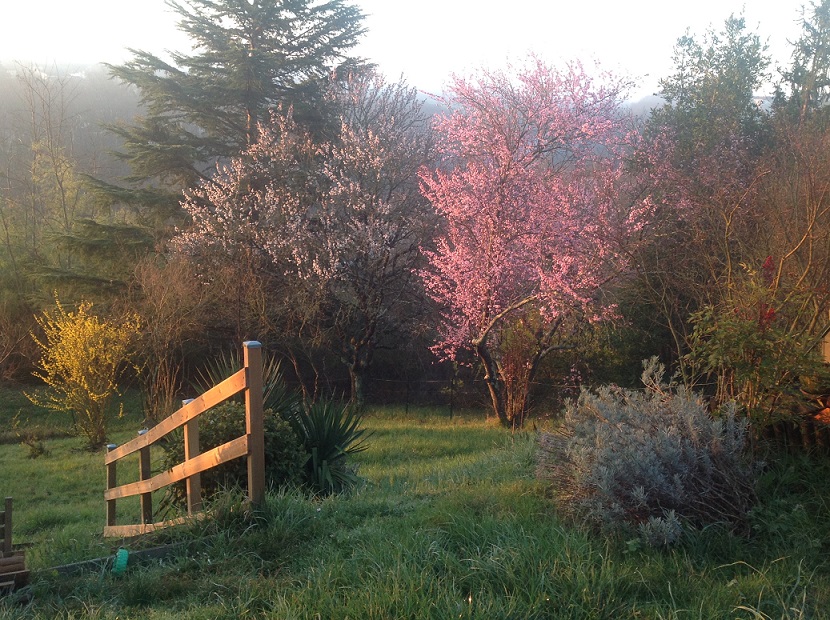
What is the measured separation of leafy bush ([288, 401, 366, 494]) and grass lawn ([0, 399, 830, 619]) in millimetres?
1381

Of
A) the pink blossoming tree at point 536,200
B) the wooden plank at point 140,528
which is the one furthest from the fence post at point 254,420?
the pink blossoming tree at point 536,200

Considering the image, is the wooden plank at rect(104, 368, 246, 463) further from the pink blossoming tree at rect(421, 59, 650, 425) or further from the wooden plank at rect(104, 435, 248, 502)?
the pink blossoming tree at rect(421, 59, 650, 425)

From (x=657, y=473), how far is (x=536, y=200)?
1130 cm

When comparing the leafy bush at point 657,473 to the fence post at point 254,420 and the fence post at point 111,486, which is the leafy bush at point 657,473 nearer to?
the fence post at point 254,420

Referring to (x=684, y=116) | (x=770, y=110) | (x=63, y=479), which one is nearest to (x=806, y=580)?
(x=63, y=479)

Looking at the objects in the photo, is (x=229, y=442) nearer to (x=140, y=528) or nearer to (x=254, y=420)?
(x=254, y=420)

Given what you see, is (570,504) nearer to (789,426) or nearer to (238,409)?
(789,426)

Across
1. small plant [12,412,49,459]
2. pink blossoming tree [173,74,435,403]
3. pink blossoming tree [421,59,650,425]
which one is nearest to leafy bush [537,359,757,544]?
pink blossoming tree [421,59,650,425]

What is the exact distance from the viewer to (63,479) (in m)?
12.7

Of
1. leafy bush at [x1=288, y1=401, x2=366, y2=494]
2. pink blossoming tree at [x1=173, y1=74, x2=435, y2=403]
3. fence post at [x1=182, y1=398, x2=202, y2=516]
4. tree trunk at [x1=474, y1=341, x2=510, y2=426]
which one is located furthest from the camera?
pink blossoming tree at [x1=173, y1=74, x2=435, y2=403]

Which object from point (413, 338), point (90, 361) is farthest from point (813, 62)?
point (90, 361)

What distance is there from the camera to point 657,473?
13.1 ft

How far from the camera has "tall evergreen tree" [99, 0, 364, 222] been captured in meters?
23.8

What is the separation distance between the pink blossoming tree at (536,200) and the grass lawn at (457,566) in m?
9.66
